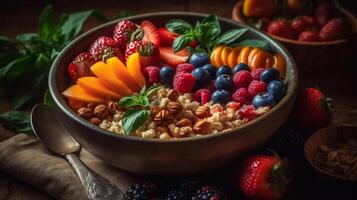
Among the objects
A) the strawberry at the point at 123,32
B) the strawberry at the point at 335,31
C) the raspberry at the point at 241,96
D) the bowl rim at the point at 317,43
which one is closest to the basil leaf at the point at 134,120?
→ the raspberry at the point at 241,96

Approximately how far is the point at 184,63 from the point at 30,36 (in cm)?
59

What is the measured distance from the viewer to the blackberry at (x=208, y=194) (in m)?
1.18

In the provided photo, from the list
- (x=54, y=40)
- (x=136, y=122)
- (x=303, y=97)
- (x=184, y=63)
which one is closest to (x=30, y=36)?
(x=54, y=40)

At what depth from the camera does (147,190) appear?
48.4 inches

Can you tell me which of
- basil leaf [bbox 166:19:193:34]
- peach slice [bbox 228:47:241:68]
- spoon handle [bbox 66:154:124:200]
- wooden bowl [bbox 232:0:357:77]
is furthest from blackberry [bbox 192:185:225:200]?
wooden bowl [bbox 232:0:357:77]

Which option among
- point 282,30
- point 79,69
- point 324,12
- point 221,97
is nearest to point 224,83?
point 221,97

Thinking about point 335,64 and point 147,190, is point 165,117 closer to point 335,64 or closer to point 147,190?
point 147,190

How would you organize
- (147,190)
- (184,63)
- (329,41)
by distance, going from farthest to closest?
1. (329,41)
2. (184,63)
3. (147,190)

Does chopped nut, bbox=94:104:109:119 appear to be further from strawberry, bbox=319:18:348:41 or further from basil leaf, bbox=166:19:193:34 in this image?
strawberry, bbox=319:18:348:41

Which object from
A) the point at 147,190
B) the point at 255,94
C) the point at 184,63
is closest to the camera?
the point at 147,190

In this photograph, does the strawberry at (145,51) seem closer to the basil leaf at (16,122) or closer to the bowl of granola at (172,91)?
the bowl of granola at (172,91)

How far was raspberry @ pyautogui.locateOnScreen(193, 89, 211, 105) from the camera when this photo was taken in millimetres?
1363

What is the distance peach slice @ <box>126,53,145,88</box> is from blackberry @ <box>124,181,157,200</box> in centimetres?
27

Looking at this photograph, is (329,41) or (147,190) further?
(329,41)
